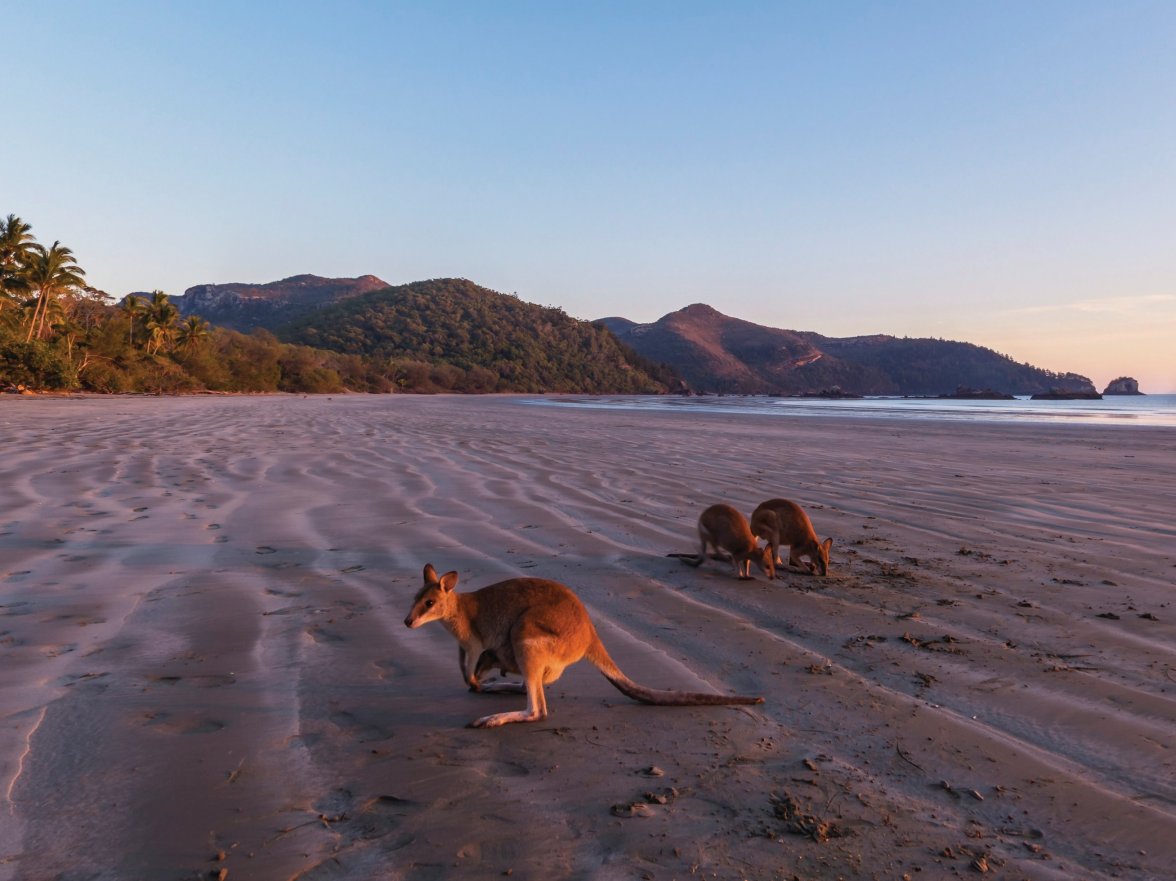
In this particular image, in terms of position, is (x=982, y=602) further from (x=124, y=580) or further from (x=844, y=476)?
(x=844, y=476)

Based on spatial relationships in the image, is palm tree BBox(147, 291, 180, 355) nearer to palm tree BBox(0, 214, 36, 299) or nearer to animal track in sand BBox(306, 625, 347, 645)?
palm tree BBox(0, 214, 36, 299)

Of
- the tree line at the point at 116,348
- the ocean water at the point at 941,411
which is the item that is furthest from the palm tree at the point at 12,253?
the ocean water at the point at 941,411

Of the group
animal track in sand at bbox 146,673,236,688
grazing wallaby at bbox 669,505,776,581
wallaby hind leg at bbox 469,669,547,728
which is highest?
grazing wallaby at bbox 669,505,776,581

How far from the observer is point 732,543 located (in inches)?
242

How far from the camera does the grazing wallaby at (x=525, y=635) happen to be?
3.51 metres

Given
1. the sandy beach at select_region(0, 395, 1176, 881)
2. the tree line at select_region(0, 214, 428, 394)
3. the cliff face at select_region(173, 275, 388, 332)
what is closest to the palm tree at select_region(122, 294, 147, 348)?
the tree line at select_region(0, 214, 428, 394)

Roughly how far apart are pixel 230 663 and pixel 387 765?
1483 millimetres

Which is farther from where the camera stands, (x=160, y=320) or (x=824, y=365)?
(x=824, y=365)

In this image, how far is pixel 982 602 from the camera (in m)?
5.45

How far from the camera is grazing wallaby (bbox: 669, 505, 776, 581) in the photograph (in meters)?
6.16

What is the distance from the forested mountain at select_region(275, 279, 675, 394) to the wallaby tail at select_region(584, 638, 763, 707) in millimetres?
83315

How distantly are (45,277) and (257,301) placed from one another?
13492 centimetres

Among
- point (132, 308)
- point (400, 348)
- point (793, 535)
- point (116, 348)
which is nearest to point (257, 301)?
Answer: point (400, 348)

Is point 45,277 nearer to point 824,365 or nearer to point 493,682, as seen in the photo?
point 493,682
